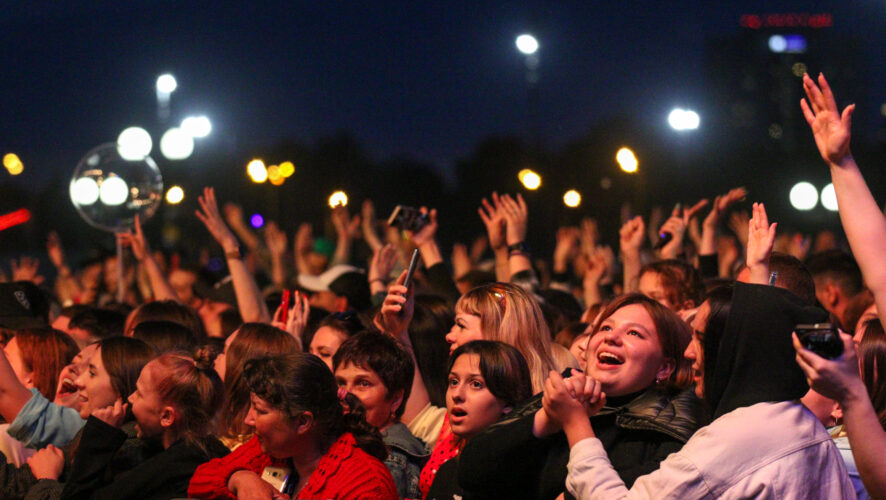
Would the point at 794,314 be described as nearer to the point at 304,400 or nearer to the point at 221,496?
the point at 304,400

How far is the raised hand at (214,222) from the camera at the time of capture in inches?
313

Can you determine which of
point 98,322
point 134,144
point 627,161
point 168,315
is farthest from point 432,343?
point 134,144

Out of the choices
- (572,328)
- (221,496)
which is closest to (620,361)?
(221,496)

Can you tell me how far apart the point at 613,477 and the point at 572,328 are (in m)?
3.20

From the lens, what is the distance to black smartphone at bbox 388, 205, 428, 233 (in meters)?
6.93

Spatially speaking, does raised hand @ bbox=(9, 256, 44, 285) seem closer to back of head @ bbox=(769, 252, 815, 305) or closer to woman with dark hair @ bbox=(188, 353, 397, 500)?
woman with dark hair @ bbox=(188, 353, 397, 500)

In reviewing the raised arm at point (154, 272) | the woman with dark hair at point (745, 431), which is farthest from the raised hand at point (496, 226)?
the woman with dark hair at point (745, 431)

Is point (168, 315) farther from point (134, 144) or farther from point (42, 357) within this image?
point (134, 144)

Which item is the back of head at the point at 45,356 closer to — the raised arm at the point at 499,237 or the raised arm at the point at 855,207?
the raised arm at the point at 499,237

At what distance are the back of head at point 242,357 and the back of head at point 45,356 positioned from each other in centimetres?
102

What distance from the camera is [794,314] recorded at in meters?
2.97

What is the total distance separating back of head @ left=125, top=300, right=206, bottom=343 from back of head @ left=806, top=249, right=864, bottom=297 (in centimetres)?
A: 421

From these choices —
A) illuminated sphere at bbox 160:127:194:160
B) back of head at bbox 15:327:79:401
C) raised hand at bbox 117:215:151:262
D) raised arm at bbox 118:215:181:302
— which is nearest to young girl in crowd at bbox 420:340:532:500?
back of head at bbox 15:327:79:401

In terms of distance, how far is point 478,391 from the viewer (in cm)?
383
